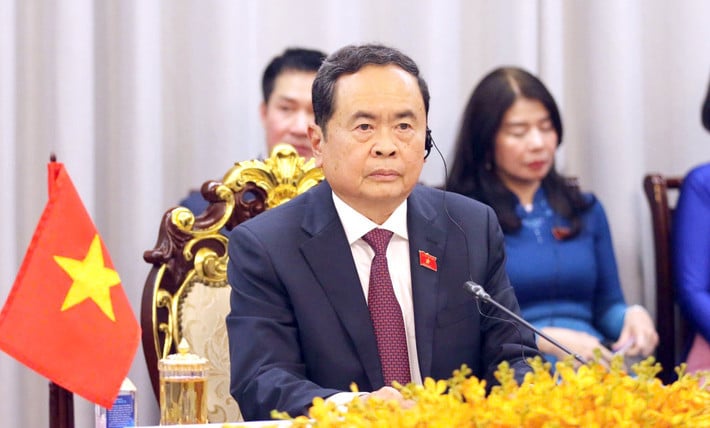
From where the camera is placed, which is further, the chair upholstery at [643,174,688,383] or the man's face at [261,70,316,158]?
the chair upholstery at [643,174,688,383]

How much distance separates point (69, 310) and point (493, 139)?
6.30 feet

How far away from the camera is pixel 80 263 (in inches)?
63.4

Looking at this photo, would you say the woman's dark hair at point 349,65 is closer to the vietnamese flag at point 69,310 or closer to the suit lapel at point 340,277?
the suit lapel at point 340,277

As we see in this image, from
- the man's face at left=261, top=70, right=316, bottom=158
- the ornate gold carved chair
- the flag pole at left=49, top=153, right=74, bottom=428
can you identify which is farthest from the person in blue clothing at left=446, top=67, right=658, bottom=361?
the flag pole at left=49, top=153, right=74, bottom=428

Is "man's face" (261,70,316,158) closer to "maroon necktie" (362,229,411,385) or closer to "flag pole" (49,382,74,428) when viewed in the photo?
"maroon necktie" (362,229,411,385)

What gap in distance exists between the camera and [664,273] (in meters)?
3.34

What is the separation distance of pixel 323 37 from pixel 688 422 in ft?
8.00

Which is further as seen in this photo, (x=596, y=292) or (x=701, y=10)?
(x=701, y=10)

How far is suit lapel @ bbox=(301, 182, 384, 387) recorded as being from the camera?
1937mm

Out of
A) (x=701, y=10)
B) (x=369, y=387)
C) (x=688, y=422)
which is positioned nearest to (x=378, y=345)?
(x=369, y=387)

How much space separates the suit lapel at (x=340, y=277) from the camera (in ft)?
6.35

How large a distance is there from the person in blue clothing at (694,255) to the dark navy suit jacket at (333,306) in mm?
1285

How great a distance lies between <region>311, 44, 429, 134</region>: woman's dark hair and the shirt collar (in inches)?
5.8

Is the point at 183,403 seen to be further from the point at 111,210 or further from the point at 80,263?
the point at 111,210
